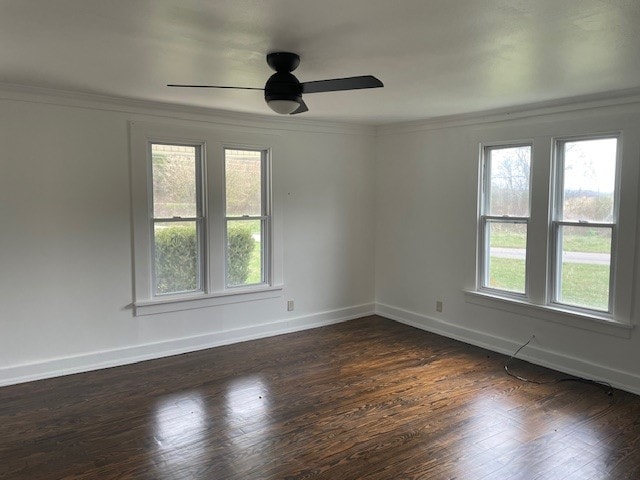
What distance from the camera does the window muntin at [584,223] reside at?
3.86 meters

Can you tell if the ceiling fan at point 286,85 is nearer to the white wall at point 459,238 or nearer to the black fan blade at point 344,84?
the black fan blade at point 344,84

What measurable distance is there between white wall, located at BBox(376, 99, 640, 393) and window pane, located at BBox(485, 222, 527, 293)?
0.61 feet

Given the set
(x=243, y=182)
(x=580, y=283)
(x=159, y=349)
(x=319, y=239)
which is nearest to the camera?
(x=580, y=283)

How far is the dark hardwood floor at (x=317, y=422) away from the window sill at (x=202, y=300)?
1.57ft

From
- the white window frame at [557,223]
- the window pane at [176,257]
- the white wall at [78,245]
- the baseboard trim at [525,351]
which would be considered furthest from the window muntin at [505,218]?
the window pane at [176,257]

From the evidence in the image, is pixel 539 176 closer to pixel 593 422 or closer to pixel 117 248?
pixel 593 422

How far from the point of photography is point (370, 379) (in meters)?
3.99

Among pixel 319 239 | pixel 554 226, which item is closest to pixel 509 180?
pixel 554 226

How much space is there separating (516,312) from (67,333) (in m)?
4.06

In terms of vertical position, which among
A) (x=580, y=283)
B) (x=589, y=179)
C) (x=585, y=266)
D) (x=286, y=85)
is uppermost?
(x=286, y=85)

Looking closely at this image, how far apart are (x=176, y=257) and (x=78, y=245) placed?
882 mm

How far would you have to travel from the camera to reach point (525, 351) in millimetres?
4457

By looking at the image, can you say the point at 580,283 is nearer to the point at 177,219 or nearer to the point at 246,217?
the point at 246,217

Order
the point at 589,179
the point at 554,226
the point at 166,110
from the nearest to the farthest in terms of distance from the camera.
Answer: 1. the point at 589,179
2. the point at 554,226
3. the point at 166,110
